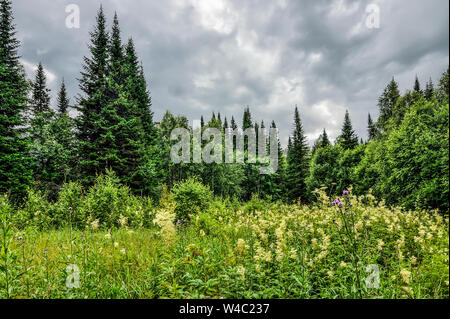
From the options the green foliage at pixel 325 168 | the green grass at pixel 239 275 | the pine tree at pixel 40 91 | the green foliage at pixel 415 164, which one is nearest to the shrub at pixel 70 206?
the green grass at pixel 239 275

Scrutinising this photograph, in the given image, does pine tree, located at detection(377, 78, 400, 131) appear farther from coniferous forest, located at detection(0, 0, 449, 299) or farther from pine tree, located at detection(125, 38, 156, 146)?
pine tree, located at detection(125, 38, 156, 146)

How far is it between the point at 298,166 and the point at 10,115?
32828 mm

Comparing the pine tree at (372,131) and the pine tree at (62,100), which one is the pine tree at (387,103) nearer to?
the pine tree at (372,131)

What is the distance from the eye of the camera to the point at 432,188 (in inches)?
316

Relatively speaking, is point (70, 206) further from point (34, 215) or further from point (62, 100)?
point (62, 100)

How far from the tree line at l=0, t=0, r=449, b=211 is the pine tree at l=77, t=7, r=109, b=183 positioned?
7 cm

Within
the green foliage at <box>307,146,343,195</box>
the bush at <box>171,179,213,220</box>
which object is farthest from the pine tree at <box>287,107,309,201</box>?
the bush at <box>171,179,213,220</box>

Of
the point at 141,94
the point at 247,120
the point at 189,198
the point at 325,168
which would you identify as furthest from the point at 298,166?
the point at 189,198

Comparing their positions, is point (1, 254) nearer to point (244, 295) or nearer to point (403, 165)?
point (244, 295)

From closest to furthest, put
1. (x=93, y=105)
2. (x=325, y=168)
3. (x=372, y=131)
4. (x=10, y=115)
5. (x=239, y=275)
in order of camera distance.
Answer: (x=239, y=275), (x=10, y=115), (x=93, y=105), (x=325, y=168), (x=372, y=131)

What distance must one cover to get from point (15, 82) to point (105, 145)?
6377 millimetres

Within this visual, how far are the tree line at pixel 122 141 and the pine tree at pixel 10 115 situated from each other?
5cm

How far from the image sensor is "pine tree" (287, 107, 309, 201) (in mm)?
32344

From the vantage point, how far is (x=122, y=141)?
1680cm
